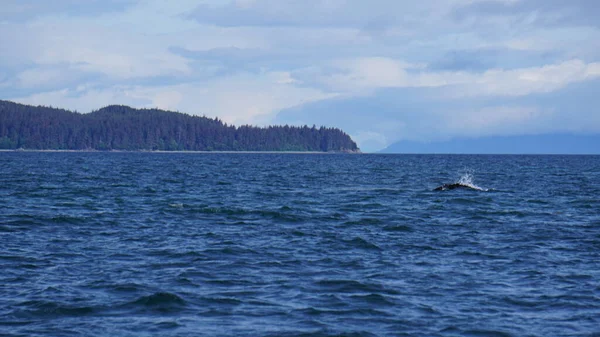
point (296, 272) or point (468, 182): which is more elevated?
point (468, 182)

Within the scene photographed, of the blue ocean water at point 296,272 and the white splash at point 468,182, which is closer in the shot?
the blue ocean water at point 296,272

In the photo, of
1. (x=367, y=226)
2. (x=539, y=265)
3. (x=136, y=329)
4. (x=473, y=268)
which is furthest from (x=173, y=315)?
(x=367, y=226)

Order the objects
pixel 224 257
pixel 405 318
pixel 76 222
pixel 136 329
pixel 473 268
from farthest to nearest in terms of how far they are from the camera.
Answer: pixel 76 222
pixel 224 257
pixel 473 268
pixel 405 318
pixel 136 329

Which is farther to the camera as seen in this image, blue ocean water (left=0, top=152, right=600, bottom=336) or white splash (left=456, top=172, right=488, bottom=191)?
white splash (left=456, top=172, right=488, bottom=191)

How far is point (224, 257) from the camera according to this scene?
21109mm

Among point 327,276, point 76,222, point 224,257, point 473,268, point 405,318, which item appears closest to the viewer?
point 405,318

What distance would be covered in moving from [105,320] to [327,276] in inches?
237

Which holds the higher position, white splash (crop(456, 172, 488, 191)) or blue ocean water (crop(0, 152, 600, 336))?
white splash (crop(456, 172, 488, 191))

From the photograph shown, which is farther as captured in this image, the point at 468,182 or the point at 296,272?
the point at 468,182

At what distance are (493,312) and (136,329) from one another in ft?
23.1

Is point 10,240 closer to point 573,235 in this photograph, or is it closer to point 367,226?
point 367,226

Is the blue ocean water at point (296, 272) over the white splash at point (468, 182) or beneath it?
beneath

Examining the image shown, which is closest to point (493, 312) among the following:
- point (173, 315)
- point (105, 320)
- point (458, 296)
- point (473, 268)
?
point (458, 296)

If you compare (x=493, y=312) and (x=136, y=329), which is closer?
(x=136, y=329)
